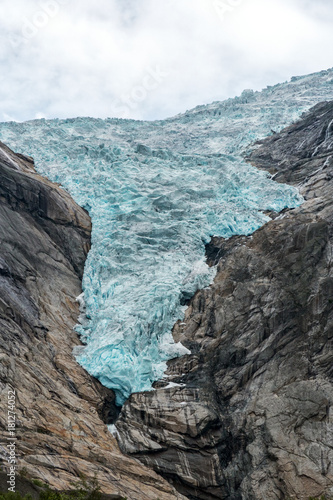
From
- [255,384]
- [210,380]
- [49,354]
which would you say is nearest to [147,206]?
[49,354]

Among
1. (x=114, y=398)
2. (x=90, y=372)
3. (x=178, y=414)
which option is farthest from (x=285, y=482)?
(x=90, y=372)

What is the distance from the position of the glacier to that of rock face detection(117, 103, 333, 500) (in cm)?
145

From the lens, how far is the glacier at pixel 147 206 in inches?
849

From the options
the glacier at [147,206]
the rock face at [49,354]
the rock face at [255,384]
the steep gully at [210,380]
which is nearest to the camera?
the rock face at [49,354]

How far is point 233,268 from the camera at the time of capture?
23.5 m

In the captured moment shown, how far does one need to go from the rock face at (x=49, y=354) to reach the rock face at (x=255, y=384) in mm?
1652

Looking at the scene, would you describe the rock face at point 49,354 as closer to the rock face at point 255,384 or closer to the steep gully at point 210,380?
the steep gully at point 210,380

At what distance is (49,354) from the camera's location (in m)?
19.8

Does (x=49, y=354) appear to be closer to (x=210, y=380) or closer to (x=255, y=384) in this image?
(x=210, y=380)

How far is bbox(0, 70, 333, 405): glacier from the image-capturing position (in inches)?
849

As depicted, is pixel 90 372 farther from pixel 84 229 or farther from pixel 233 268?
pixel 84 229

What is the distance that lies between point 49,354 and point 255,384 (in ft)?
29.6

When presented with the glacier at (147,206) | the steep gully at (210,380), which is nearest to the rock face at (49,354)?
the steep gully at (210,380)

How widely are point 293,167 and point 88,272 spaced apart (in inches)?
654
